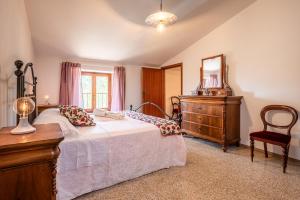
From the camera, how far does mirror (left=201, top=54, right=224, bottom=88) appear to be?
3.99m

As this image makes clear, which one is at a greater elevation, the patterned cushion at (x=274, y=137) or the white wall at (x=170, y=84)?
the white wall at (x=170, y=84)

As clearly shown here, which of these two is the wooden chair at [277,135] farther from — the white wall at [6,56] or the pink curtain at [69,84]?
the pink curtain at [69,84]

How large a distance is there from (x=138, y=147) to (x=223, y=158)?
1.67 meters

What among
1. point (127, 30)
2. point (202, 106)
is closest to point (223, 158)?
point (202, 106)

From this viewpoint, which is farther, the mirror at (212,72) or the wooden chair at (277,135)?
the mirror at (212,72)

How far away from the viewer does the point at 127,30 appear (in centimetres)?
378

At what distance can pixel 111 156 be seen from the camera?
207cm

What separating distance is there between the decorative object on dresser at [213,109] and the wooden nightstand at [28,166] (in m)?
3.10

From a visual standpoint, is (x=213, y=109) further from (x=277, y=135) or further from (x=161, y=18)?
(x=161, y=18)

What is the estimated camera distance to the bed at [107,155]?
1.82 meters

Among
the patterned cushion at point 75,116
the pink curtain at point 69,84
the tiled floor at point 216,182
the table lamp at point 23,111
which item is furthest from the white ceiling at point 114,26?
the tiled floor at point 216,182

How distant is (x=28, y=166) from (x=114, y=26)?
333 cm

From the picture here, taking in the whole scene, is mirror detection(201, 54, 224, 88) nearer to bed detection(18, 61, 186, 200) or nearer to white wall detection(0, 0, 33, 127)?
bed detection(18, 61, 186, 200)

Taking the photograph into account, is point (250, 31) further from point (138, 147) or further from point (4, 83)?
point (4, 83)
